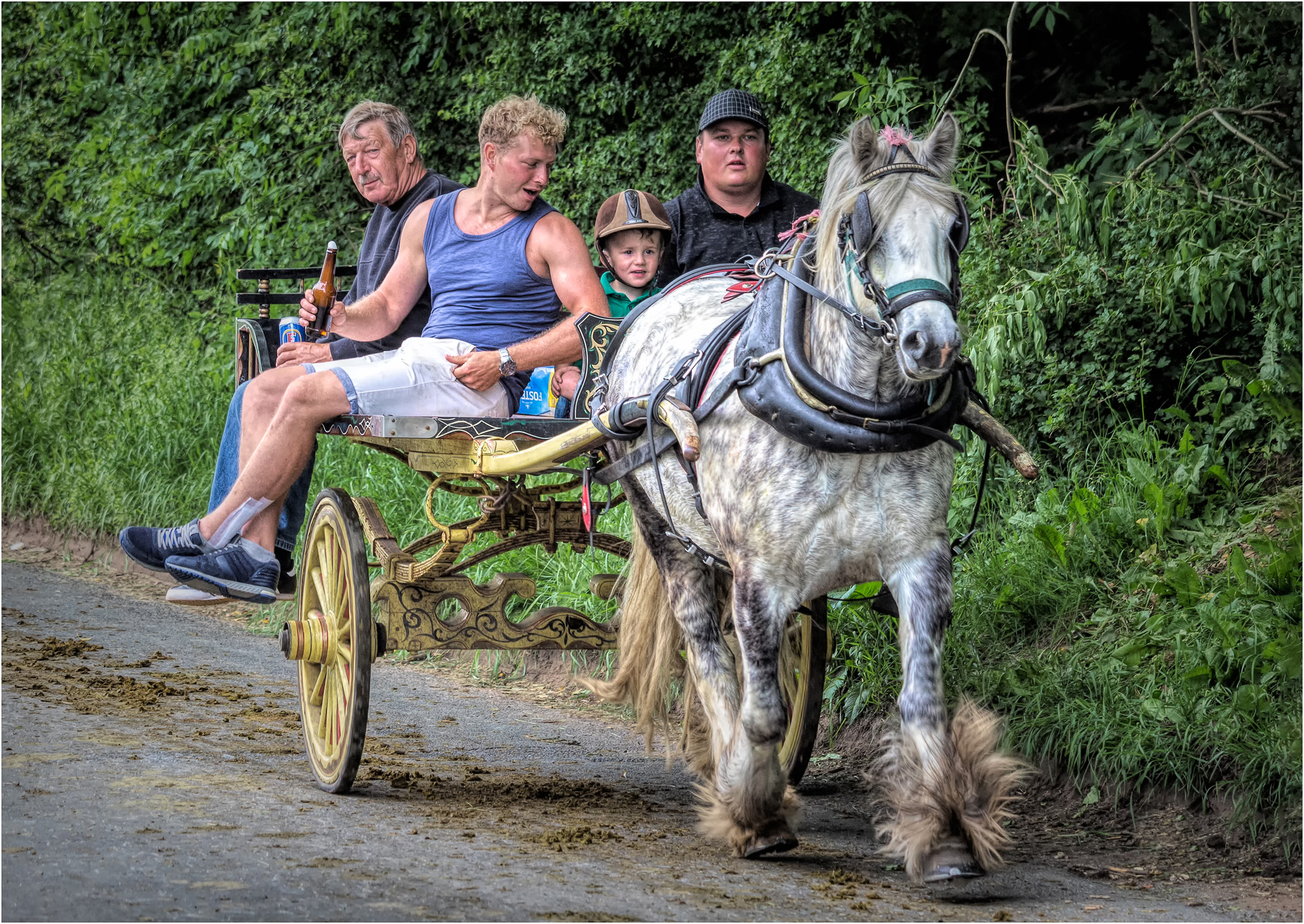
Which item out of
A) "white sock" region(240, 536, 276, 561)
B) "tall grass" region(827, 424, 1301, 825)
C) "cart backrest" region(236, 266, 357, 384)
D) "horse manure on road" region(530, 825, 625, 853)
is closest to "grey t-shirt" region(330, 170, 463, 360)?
"cart backrest" region(236, 266, 357, 384)

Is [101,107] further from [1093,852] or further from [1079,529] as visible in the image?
[1093,852]

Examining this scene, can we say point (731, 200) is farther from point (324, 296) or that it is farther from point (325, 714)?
point (325, 714)

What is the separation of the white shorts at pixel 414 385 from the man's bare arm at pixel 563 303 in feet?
0.16

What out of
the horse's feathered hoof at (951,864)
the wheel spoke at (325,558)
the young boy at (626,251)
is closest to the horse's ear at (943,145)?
the young boy at (626,251)

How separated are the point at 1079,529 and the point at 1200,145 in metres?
2.18

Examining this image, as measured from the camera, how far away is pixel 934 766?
3400 mm

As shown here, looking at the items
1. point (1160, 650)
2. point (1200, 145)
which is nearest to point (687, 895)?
point (1160, 650)

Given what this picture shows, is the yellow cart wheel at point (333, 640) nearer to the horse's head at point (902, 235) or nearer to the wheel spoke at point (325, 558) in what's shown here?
the wheel spoke at point (325, 558)

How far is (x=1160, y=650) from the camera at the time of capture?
4.82m

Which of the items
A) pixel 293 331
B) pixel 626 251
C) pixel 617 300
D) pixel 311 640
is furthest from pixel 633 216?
pixel 311 640

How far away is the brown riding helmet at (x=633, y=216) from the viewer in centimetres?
488

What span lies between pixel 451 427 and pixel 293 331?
1.04 m

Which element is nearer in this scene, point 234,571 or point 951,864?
point 951,864

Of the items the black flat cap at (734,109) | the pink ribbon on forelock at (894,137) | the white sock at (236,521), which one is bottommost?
the white sock at (236,521)
